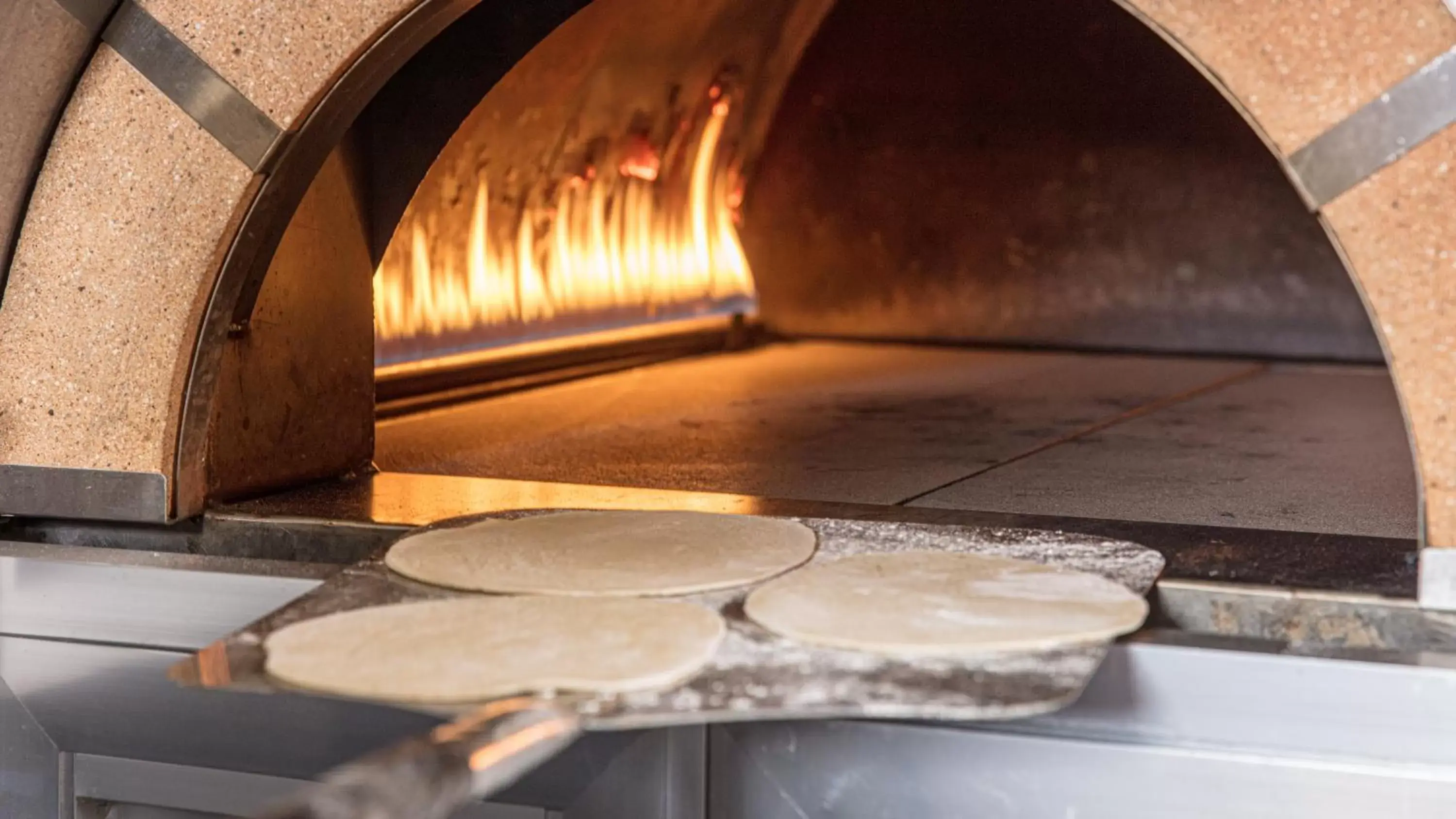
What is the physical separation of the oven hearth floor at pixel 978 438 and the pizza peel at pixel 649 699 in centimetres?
74

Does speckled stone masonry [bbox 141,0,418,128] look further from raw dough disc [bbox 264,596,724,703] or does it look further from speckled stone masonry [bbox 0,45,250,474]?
raw dough disc [bbox 264,596,724,703]

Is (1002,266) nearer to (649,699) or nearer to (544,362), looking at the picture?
(544,362)

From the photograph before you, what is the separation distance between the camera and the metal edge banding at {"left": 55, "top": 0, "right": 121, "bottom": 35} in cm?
169

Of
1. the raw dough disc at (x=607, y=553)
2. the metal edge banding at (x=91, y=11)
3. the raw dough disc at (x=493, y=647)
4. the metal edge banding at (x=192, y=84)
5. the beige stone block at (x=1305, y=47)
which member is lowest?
the raw dough disc at (x=493, y=647)

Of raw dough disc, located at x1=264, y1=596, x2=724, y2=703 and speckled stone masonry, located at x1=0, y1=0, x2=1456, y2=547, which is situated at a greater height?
speckled stone masonry, located at x1=0, y1=0, x2=1456, y2=547

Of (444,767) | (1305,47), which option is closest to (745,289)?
(1305,47)

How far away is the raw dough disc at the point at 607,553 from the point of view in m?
1.36

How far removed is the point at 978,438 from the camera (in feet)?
8.59

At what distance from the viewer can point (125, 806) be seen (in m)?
1.65

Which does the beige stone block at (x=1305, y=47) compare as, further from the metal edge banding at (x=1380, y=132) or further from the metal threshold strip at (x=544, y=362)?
the metal threshold strip at (x=544, y=362)

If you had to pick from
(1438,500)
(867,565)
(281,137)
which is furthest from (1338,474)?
(281,137)

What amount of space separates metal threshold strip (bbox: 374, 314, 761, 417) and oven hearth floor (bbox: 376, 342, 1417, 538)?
4 centimetres

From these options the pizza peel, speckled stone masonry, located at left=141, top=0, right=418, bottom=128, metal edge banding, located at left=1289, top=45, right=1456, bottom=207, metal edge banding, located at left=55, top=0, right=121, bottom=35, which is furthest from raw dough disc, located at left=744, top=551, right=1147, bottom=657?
metal edge banding, located at left=55, top=0, right=121, bottom=35

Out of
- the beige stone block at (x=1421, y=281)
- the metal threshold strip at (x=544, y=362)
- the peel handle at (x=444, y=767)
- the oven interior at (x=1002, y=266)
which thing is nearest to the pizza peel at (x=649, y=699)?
the peel handle at (x=444, y=767)
